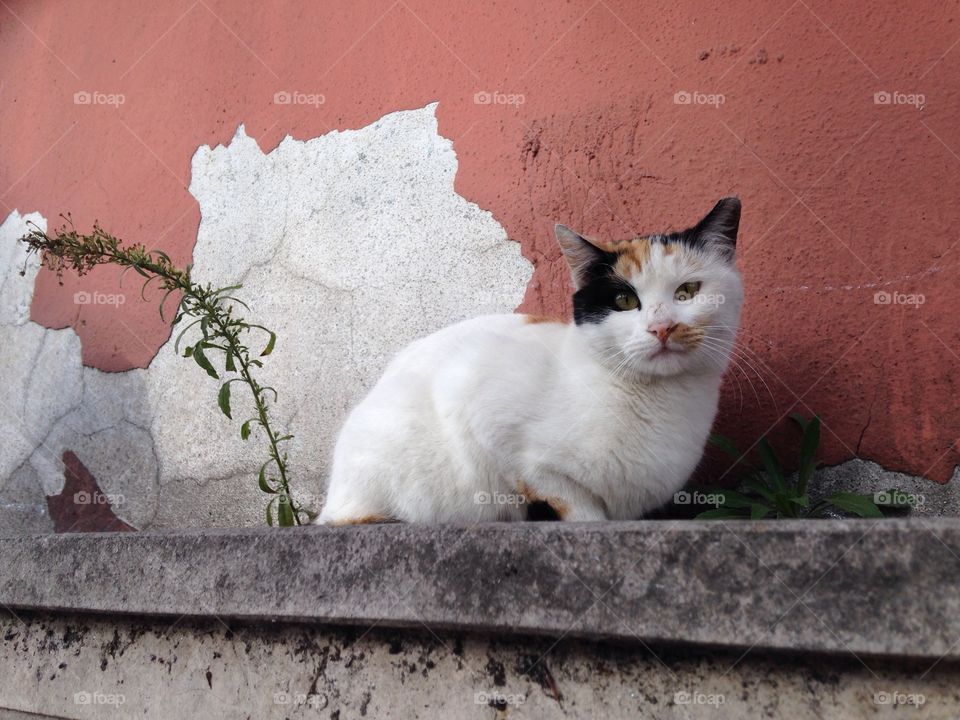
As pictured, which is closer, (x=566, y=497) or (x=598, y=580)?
(x=598, y=580)

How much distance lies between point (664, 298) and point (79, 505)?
244cm

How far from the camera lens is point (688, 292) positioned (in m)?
1.32

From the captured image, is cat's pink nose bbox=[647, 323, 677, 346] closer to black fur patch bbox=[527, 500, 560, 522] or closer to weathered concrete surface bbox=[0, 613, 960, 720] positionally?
black fur patch bbox=[527, 500, 560, 522]

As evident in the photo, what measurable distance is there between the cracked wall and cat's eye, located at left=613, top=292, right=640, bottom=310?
23.8 inches

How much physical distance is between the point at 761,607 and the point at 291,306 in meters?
1.75

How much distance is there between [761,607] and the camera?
2.98 ft

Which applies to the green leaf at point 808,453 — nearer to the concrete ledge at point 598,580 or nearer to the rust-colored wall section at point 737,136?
the rust-colored wall section at point 737,136

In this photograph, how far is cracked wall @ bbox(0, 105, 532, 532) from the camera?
2076 mm

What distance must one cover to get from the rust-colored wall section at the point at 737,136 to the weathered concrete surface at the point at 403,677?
0.70m

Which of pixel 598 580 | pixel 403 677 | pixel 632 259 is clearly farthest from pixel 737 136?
pixel 403 677

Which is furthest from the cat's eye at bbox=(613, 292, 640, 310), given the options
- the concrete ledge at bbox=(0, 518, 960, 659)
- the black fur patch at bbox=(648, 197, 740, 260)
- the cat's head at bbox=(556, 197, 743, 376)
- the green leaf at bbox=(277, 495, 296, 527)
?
the green leaf at bbox=(277, 495, 296, 527)

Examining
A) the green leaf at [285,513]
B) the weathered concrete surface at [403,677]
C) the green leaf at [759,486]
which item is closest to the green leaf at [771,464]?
the green leaf at [759,486]

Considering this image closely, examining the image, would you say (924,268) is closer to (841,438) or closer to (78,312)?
(841,438)

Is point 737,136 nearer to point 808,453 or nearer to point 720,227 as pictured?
point 720,227
